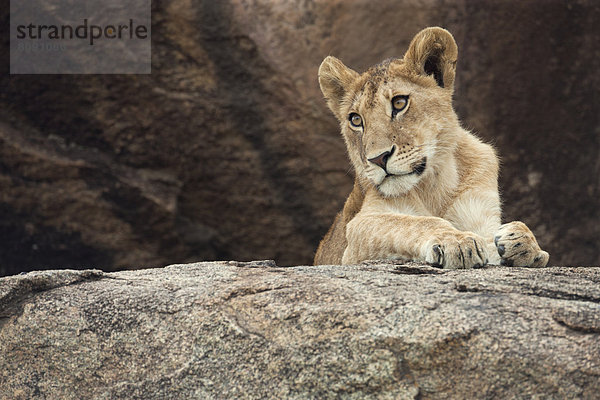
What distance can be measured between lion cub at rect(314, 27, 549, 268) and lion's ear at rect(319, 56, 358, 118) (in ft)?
0.06

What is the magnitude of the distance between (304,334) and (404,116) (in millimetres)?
2107

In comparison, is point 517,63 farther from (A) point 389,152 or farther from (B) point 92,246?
(B) point 92,246

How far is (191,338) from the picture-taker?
10.9ft

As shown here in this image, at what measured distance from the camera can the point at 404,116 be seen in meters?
4.86

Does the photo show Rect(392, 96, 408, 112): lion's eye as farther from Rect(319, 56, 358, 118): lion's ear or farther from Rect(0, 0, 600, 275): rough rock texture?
Rect(0, 0, 600, 275): rough rock texture

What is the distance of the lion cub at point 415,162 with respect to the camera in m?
4.64

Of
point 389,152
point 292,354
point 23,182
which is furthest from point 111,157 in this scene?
point 292,354

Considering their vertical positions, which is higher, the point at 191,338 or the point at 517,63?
the point at 517,63

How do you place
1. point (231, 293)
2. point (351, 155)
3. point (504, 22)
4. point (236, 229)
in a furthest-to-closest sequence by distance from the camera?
point (236, 229)
point (504, 22)
point (351, 155)
point (231, 293)

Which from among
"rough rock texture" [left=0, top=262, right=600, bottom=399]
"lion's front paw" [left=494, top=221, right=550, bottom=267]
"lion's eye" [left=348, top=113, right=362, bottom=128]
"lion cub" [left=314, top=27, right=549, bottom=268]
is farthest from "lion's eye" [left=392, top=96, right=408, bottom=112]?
"rough rock texture" [left=0, top=262, right=600, bottom=399]

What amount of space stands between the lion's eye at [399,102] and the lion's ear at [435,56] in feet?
1.01

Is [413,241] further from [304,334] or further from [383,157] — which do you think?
[304,334]

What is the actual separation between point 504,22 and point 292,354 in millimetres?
5449

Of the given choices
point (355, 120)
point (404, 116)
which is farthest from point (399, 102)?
point (355, 120)
